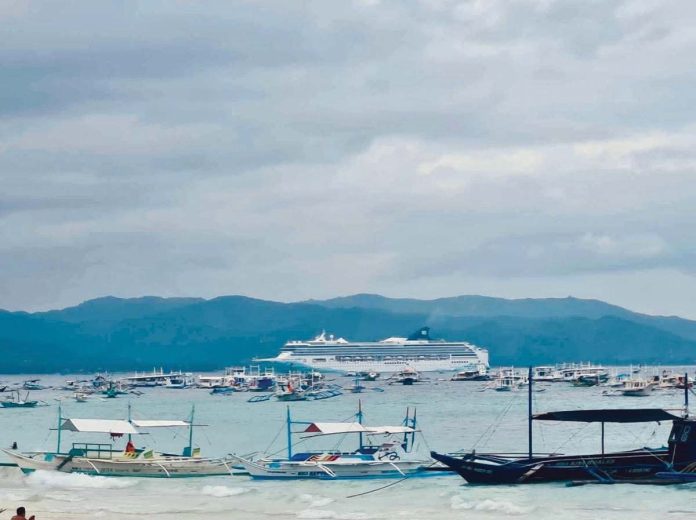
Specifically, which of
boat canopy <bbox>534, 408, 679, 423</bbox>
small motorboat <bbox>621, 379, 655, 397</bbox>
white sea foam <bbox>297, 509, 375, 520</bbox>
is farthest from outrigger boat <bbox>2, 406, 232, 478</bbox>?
small motorboat <bbox>621, 379, 655, 397</bbox>

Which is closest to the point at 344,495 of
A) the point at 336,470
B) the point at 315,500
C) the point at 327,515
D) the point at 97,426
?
the point at 315,500

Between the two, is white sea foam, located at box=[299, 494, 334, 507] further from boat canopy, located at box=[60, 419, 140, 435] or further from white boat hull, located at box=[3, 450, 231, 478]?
boat canopy, located at box=[60, 419, 140, 435]

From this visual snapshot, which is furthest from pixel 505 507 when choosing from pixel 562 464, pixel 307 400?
pixel 307 400

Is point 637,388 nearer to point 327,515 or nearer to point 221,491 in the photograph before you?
point 221,491

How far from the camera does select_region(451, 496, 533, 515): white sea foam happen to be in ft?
142

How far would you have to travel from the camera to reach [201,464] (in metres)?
53.3

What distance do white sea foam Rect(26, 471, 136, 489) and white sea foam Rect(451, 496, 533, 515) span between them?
14.9 m

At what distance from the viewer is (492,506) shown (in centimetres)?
4406

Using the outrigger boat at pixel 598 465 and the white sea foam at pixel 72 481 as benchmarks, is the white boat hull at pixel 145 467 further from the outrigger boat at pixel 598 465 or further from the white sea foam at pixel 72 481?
the outrigger boat at pixel 598 465

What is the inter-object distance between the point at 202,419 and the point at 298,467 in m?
56.0

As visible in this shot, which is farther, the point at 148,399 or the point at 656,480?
the point at 148,399

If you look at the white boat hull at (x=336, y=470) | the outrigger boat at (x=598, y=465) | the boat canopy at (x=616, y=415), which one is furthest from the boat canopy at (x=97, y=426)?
the boat canopy at (x=616, y=415)

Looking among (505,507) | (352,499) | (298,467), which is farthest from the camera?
(298,467)

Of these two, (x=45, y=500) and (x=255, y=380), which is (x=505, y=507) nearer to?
(x=45, y=500)
